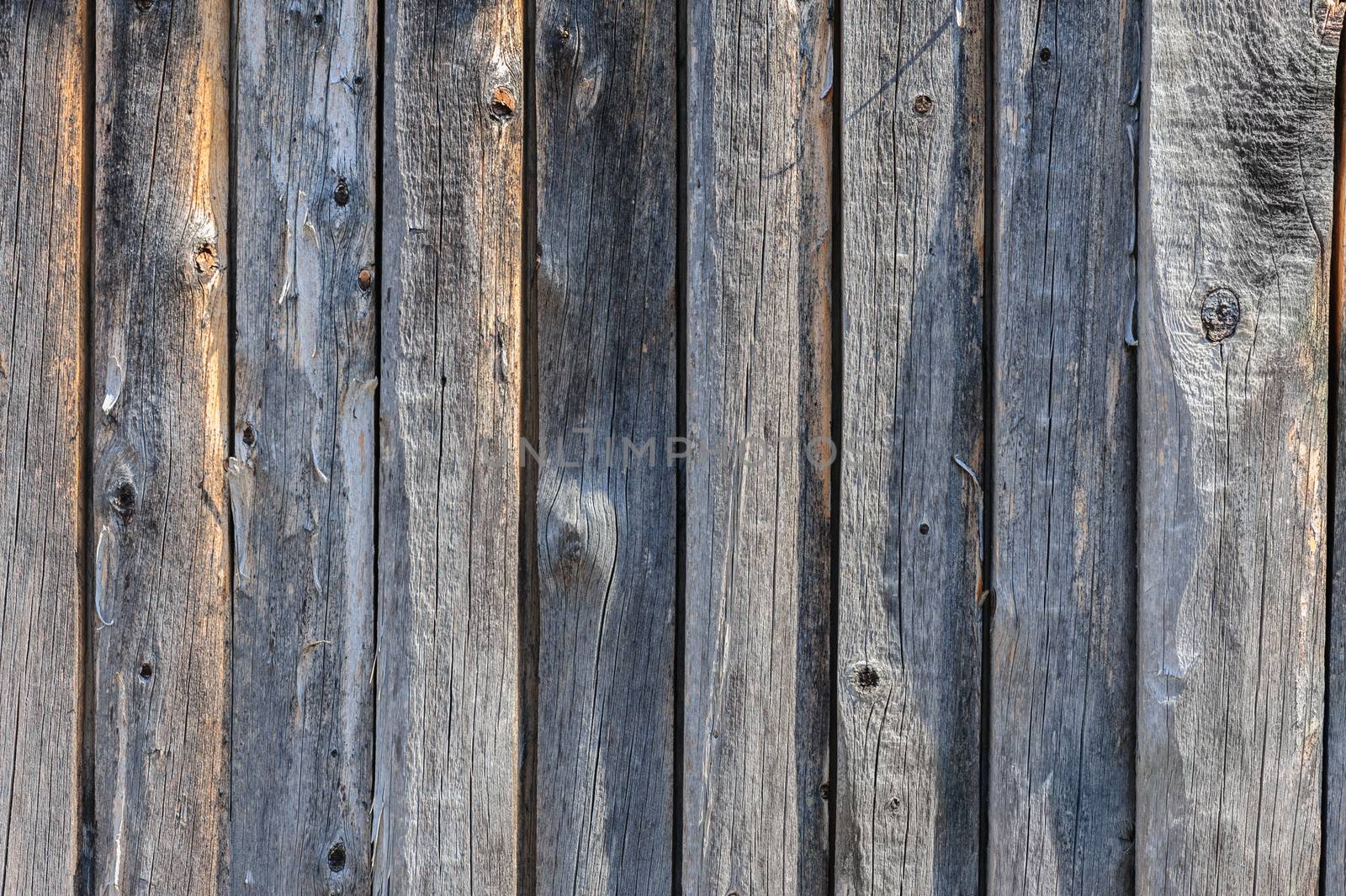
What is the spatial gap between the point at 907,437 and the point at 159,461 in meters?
1.30

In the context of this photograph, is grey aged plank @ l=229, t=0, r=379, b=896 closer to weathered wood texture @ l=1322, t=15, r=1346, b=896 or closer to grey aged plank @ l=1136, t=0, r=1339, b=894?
grey aged plank @ l=1136, t=0, r=1339, b=894

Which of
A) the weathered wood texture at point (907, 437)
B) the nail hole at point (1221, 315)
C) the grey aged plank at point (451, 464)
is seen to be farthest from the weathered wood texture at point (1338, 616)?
the grey aged plank at point (451, 464)

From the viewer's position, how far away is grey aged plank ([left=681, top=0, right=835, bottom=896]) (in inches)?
57.7

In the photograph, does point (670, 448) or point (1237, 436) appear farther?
point (670, 448)

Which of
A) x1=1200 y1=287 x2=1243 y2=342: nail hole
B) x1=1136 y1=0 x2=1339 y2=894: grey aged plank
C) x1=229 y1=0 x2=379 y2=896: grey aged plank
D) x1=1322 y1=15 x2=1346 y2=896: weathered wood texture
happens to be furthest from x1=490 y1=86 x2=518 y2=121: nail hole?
x1=1322 y1=15 x2=1346 y2=896: weathered wood texture

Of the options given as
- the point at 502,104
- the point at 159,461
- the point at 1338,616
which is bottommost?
the point at 1338,616

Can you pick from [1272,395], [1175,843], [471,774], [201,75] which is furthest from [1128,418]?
[201,75]

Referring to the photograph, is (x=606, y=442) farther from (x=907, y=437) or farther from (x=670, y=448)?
(x=907, y=437)

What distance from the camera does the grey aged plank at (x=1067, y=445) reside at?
4.74 ft

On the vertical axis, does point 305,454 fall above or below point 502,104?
below

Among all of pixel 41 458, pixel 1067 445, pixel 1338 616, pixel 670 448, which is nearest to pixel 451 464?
pixel 670 448

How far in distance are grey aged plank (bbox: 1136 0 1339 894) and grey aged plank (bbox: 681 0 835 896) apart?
1.81 feet

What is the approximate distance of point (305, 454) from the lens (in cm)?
156

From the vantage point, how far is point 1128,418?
57.1 inches
